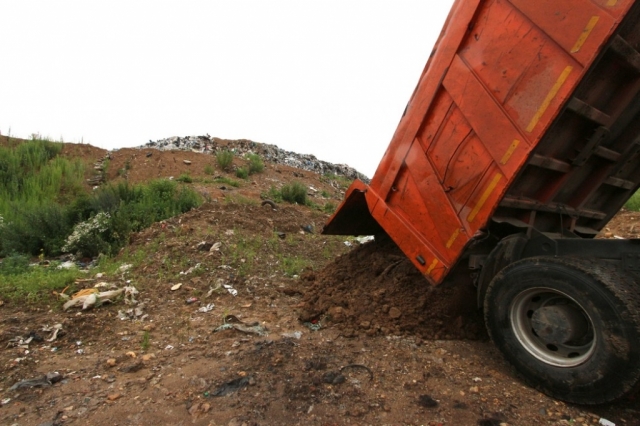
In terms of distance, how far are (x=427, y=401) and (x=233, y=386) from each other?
111 centimetres

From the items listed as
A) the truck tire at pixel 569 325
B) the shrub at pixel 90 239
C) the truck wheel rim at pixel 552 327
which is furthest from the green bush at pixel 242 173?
the truck wheel rim at pixel 552 327

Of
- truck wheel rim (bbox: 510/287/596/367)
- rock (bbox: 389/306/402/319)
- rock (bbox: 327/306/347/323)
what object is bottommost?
rock (bbox: 327/306/347/323)

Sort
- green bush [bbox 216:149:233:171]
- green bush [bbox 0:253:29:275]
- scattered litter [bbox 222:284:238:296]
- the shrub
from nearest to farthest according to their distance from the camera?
scattered litter [bbox 222:284:238:296] < green bush [bbox 0:253:29:275] < the shrub < green bush [bbox 216:149:233:171]

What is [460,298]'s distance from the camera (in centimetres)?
334

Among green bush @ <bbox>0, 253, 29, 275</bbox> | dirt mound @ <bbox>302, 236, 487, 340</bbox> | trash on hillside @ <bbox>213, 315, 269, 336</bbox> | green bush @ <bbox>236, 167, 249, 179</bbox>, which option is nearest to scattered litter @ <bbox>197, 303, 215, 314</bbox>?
trash on hillside @ <bbox>213, 315, 269, 336</bbox>

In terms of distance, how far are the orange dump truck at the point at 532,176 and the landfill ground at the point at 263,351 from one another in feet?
1.17

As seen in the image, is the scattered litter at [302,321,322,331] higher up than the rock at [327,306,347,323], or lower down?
lower down

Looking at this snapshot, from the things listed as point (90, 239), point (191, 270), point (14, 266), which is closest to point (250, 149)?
point (90, 239)

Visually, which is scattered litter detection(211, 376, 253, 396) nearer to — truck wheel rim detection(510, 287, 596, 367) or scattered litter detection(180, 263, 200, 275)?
truck wheel rim detection(510, 287, 596, 367)

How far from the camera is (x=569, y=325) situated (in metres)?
2.47

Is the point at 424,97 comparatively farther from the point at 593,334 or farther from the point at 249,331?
the point at 249,331

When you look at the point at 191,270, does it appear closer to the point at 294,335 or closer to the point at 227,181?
the point at 294,335

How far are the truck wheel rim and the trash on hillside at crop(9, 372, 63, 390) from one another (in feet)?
9.49

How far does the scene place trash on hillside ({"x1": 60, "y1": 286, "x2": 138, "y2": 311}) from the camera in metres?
3.78
